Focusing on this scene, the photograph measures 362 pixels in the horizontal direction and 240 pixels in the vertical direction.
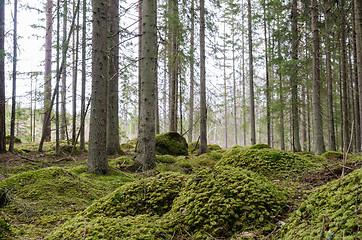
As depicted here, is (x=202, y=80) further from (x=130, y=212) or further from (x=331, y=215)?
(x=331, y=215)

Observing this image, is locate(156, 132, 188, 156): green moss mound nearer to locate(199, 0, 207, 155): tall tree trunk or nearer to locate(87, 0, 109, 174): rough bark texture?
locate(199, 0, 207, 155): tall tree trunk

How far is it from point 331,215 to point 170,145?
9527 millimetres

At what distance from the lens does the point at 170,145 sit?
1080cm

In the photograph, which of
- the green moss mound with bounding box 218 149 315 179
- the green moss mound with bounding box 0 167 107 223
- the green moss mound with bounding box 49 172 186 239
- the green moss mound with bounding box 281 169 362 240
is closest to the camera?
the green moss mound with bounding box 281 169 362 240

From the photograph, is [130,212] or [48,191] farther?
[48,191]

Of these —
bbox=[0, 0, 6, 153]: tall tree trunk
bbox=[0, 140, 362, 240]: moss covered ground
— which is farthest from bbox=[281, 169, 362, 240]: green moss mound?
bbox=[0, 0, 6, 153]: tall tree trunk

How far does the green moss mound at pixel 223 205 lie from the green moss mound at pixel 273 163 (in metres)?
1.65

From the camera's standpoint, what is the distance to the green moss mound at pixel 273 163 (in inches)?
157

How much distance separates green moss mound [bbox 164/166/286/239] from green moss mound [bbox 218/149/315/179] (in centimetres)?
165

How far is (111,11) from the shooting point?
9711 mm

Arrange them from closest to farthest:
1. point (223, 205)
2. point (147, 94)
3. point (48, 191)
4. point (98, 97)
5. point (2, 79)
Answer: point (223, 205)
point (48, 191)
point (98, 97)
point (147, 94)
point (2, 79)

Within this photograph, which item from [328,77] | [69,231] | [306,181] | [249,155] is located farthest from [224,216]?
[328,77]

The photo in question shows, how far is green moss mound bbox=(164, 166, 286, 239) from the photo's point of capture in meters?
2.00

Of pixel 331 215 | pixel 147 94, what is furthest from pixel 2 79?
pixel 331 215
